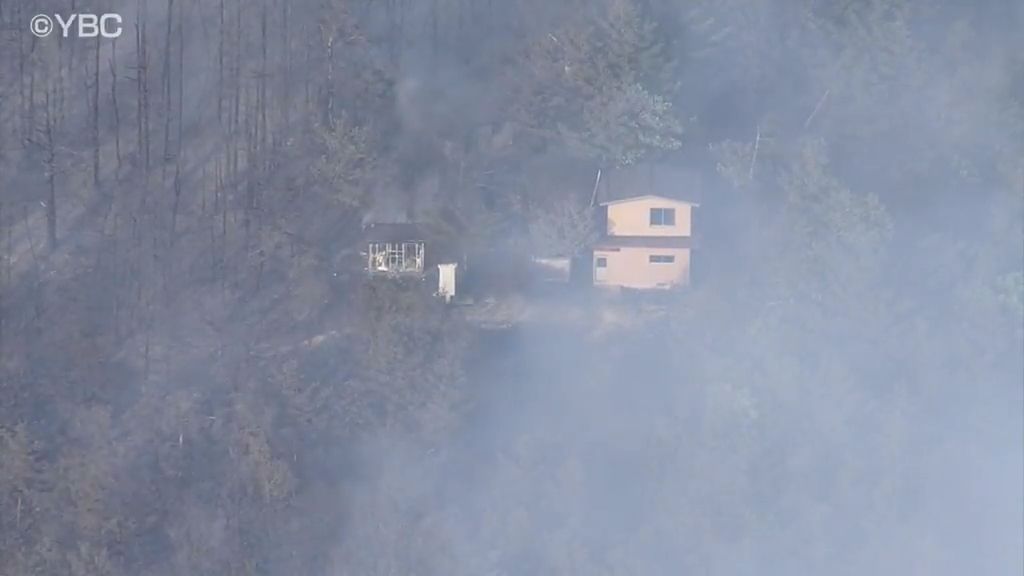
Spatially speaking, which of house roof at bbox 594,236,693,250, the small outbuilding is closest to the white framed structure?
the small outbuilding

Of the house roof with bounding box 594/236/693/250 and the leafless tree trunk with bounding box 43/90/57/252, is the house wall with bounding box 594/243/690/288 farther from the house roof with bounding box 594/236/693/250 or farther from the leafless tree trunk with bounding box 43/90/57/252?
the leafless tree trunk with bounding box 43/90/57/252

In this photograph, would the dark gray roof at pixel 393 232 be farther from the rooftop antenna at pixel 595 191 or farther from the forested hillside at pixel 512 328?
the rooftop antenna at pixel 595 191

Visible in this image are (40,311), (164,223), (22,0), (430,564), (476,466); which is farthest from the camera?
(22,0)

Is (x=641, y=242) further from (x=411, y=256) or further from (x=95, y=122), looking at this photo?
(x=95, y=122)

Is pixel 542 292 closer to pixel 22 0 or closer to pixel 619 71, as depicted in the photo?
pixel 619 71

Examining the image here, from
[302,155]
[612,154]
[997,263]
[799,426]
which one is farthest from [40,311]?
[997,263]

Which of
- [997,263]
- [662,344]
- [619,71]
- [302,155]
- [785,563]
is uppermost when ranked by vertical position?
[619,71]

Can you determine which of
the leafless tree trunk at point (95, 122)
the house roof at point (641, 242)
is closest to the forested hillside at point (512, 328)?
the leafless tree trunk at point (95, 122)
